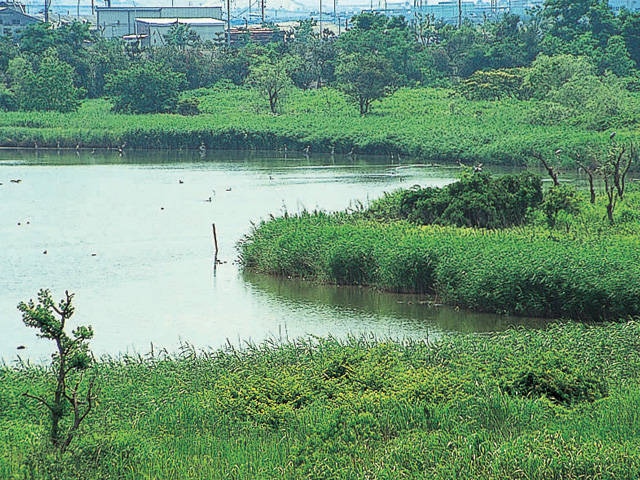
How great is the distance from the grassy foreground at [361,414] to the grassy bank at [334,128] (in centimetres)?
2957

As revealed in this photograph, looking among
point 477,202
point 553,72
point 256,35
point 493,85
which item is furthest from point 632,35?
point 477,202

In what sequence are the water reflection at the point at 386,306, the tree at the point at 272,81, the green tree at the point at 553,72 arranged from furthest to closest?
the tree at the point at 272,81
the green tree at the point at 553,72
the water reflection at the point at 386,306

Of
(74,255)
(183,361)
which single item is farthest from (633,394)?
(74,255)

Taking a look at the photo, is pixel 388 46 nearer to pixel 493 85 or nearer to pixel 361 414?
pixel 493 85

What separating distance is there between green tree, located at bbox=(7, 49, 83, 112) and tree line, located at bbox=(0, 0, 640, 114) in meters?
0.06

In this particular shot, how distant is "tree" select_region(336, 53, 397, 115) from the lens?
187 ft

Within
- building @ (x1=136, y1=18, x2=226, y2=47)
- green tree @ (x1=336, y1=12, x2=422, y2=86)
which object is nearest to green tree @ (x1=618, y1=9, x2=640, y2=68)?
green tree @ (x1=336, y1=12, x2=422, y2=86)

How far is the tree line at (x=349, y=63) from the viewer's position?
189 feet

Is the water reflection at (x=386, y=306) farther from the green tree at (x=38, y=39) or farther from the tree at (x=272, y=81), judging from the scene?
the green tree at (x=38, y=39)

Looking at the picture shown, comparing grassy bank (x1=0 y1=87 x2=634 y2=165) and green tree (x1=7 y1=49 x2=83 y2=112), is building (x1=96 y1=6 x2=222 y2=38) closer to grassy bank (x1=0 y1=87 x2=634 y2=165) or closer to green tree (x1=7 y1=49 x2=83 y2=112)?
green tree (x1=7 y1=49 x2=83 y2=112)

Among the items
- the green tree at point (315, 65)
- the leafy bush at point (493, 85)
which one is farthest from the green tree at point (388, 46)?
the leafy bush at point (493, 85)

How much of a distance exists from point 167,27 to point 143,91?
34.8 meters

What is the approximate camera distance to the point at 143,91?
206 feet

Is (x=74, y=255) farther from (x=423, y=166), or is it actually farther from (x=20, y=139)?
(x=20, y=139)
